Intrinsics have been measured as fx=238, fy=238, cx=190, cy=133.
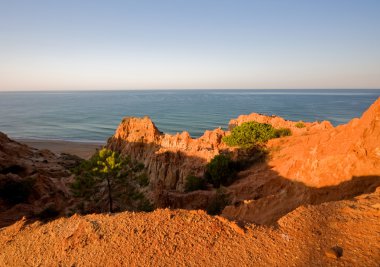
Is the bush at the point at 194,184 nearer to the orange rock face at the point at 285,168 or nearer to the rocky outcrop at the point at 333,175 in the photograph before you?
the orange rock face at the point at 285,168

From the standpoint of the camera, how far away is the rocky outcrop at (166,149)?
25.5 metres

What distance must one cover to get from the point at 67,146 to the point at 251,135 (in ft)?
158

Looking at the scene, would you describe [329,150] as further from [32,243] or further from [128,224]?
[32,243]

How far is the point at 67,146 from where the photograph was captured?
58062mm

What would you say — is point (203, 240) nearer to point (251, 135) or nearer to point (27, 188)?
point (27, 188)

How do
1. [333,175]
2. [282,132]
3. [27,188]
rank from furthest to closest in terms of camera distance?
[282,132] → [27,188] → [333,175]

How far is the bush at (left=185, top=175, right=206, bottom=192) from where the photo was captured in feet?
73.3

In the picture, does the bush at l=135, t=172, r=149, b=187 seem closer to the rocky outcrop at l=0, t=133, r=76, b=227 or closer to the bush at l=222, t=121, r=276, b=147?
the rocky outcrop at l=0, t=133, r=76, b=227

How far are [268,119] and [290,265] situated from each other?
1347 inches

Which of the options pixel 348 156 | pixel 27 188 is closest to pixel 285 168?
pixel 348 156

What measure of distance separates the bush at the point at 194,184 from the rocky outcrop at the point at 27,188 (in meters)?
11.1

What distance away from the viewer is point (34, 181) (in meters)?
23.2

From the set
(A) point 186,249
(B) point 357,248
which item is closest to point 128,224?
(A) point 186,249

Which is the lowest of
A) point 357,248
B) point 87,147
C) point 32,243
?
point 87,147
